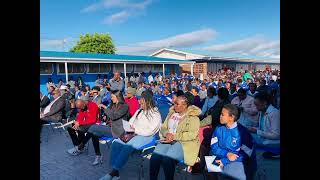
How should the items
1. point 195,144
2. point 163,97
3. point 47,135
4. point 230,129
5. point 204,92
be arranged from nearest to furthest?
point 230,129, point 195,144, point 47,135, point 204,92, point 163,97

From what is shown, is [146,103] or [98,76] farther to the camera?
[98,76]

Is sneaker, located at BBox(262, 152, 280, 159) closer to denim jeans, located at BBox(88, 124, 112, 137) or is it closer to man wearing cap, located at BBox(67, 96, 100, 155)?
denim jeans, located at BBox(88, 124, 112, 137)

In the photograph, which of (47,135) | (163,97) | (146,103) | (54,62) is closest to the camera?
(146,103)

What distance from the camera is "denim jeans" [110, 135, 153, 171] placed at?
486 cm

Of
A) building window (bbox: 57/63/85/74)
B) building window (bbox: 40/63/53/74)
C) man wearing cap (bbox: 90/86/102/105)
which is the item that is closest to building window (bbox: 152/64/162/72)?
building window (bbox: 57/63/85/74)

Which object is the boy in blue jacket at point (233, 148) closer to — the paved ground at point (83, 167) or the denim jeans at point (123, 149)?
the paved ground at point (83, 167)

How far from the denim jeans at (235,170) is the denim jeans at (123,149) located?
1672 mm

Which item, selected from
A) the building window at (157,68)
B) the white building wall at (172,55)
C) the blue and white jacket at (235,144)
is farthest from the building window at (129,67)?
the blue and white jacket at (235,144)
